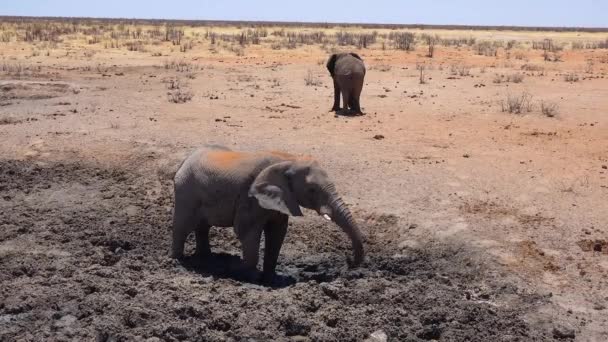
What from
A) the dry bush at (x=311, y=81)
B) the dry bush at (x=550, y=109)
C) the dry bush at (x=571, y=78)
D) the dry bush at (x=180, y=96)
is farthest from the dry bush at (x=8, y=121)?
the dry bush at (x=571, y=78)

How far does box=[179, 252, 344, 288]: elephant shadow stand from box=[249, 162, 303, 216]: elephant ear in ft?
3.16

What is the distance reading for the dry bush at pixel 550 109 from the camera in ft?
49.4

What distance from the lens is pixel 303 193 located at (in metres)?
6.51

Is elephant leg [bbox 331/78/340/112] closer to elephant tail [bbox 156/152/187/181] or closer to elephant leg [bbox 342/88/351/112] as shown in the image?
elephant leg [bbox 342/88/351/112]

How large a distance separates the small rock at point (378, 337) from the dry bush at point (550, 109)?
33.9 ft

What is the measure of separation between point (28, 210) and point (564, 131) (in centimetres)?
936

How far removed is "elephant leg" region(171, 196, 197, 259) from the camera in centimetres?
732

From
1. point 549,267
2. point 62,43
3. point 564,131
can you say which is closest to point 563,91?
point 564,131

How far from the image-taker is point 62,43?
3462 centimetres

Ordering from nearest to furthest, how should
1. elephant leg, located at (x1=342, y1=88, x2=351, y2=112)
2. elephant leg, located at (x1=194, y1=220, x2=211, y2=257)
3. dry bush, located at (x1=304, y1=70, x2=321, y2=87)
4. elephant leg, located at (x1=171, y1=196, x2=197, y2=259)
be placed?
elephant leg, located at (x1=171, y1=196, x2=197, y2=259) < elephant leg, located at (x1=194, y1=220, x2=211, y2=257) < elephant leg, located at (x1=342, y1=88, x2=351, y2=112) < dry bush, located at (x1=304, y1=70, x2=321, y2=87)

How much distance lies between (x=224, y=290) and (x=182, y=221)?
1.04m

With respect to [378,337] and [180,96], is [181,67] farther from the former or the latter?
[378,337]

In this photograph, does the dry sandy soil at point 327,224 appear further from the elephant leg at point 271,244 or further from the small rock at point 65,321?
the elephant leg at point 271,244

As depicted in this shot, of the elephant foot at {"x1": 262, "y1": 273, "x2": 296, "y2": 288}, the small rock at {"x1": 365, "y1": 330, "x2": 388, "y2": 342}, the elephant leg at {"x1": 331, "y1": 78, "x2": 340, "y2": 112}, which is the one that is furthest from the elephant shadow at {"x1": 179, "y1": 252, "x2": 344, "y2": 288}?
the elephant leg at {"x1": 331, "y1": 78, "x2": 340, "y2": 112}
